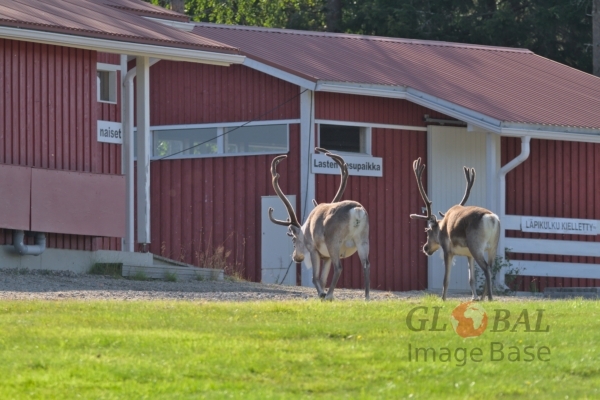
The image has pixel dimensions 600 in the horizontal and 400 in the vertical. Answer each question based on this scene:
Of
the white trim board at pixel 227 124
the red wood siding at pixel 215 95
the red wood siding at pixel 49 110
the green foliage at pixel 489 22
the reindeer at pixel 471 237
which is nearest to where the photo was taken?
the reindeer at pixel 471 237

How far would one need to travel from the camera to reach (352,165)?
2583 cm

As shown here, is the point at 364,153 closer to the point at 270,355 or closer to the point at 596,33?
the point at 270,355

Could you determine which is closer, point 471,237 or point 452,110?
point 471,237

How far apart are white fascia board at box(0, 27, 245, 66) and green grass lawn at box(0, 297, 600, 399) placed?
6.98 metres

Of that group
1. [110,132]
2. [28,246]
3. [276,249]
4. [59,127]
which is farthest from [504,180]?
[28,246]

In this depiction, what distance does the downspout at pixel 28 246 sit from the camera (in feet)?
66.5

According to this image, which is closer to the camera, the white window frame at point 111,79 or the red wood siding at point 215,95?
the white window frame at point 111,79

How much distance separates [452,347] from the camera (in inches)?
470

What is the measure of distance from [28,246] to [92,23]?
12.5 feet

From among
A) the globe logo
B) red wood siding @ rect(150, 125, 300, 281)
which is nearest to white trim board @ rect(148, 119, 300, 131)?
red wood siding @ rect(150, 125, 300, 281)

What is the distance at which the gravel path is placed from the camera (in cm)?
1683

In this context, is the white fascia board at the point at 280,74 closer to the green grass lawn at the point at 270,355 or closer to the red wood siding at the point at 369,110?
the red wood siding at the point at 369,110

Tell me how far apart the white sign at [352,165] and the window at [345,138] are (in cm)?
22

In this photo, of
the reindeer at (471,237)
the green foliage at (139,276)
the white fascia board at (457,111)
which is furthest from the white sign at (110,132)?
the reindeer at (471,237)
